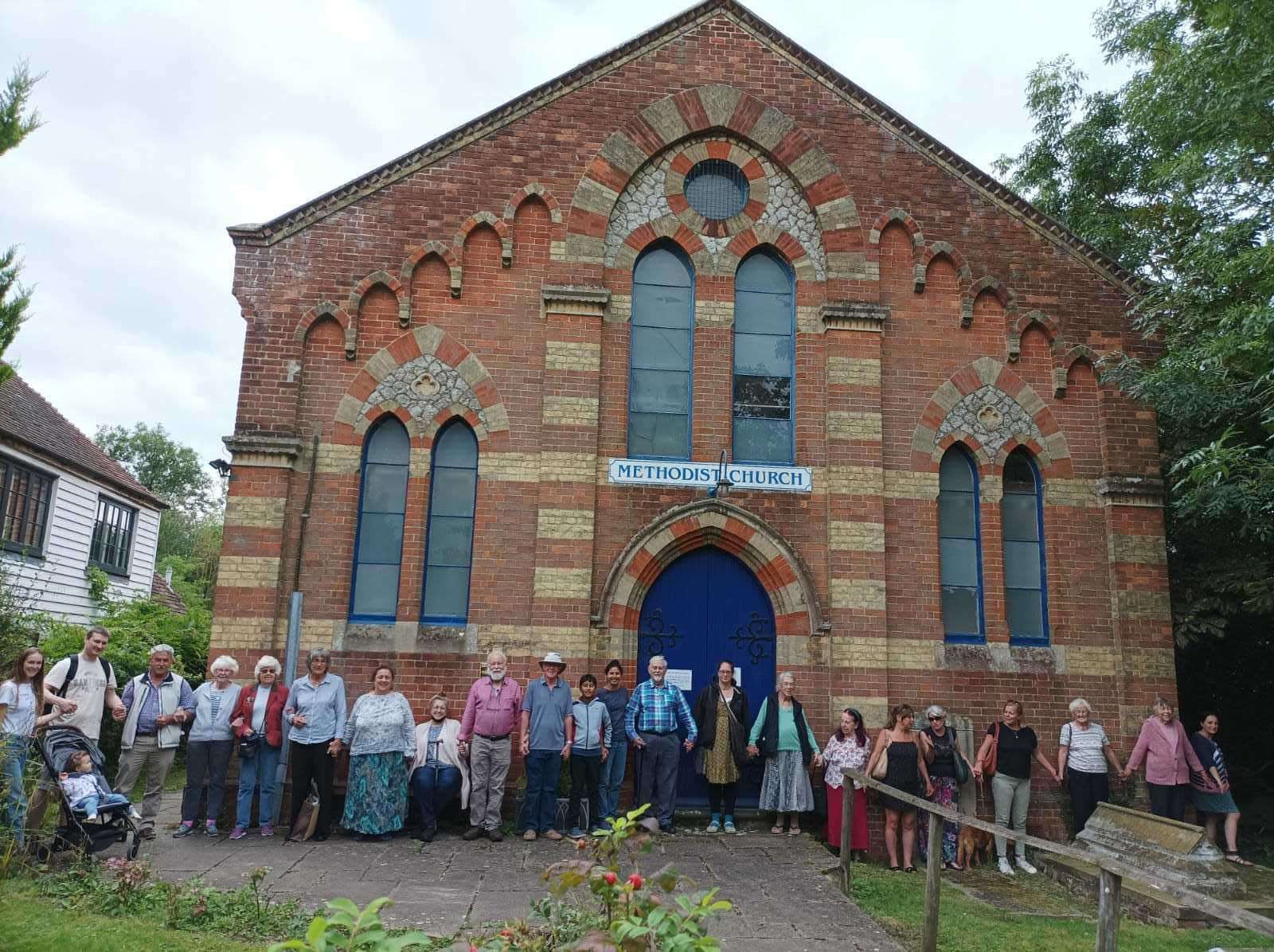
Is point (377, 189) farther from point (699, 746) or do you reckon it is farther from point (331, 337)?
point (699, 746)

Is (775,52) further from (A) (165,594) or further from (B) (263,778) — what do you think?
(A) (165,594)

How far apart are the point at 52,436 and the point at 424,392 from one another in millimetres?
12351

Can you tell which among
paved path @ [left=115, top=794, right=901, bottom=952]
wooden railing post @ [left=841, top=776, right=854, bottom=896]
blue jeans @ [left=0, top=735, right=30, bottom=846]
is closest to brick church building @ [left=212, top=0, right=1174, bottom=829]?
paved path @ [left=115, top=794, right=901, bottom=952]

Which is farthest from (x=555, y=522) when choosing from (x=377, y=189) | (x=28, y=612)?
(x=28, y=612)

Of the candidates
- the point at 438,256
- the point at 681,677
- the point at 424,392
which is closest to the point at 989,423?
the point at 681,677

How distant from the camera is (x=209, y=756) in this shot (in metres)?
9.30

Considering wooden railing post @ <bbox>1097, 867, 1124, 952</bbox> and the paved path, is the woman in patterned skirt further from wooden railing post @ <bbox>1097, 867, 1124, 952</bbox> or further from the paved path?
wooden railing post @ <bbox>1097, 867, 1124, 952</bbox>

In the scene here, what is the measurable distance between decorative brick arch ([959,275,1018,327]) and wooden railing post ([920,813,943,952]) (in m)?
7.19

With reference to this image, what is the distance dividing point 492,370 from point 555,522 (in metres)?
2.03

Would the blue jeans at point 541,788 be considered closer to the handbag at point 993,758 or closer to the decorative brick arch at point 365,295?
the handbag at point 993,758

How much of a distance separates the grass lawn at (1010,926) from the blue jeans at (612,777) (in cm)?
254

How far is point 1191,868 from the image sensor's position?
27.0ft

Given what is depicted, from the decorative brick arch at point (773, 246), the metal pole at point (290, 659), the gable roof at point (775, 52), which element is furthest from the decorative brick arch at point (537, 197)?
the metal pole at point (290, 659)

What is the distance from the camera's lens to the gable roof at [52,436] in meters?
17.8
